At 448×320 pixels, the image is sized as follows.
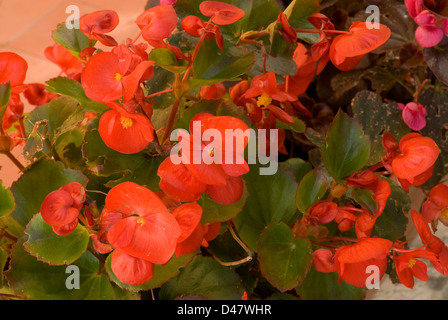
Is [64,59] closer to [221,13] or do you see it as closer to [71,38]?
[71,38]

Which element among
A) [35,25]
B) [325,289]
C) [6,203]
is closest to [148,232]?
[6,203]

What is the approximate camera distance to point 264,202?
0.47 metres

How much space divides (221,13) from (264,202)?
19 cm

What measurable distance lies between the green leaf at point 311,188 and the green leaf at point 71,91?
0.18 m

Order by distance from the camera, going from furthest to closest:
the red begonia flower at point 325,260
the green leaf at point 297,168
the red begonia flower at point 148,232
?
the green leaf at point 297,168 → the red begonia flower at point 325,260 → the red begonia flower at point 148,232

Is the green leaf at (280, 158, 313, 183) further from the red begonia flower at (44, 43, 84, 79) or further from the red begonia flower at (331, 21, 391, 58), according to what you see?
A: the red begonia flower at (44, 43, 84, 79)

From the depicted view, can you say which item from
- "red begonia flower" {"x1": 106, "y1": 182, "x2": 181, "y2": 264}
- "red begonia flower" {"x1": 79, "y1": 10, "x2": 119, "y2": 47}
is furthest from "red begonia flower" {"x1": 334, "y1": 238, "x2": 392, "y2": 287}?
"red begonia flower" {"x1": 79, "y1": 10, "x2": 119, "y2": 47}

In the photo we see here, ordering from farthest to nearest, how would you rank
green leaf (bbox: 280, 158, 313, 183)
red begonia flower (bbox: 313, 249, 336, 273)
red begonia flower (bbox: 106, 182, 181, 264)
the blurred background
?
the blurred background, green leaf (bbox: 280, 158, 313, 183), red begonia flower (bbox: 313, 249, 336, 273), red begonia flower (bbox: 106, 182, 181, 264)

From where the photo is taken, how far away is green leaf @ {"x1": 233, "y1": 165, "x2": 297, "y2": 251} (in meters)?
0.46

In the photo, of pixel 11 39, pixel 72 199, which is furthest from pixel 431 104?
pixel 11 39

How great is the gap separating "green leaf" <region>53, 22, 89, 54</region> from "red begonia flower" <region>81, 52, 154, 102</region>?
0.49 feet

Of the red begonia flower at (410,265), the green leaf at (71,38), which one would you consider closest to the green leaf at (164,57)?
the green leaf at (71,38)

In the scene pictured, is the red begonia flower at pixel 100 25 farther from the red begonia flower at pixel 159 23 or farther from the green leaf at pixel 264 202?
the green leaf at pixel 264 202

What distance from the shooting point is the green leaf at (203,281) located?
1.46 ft
